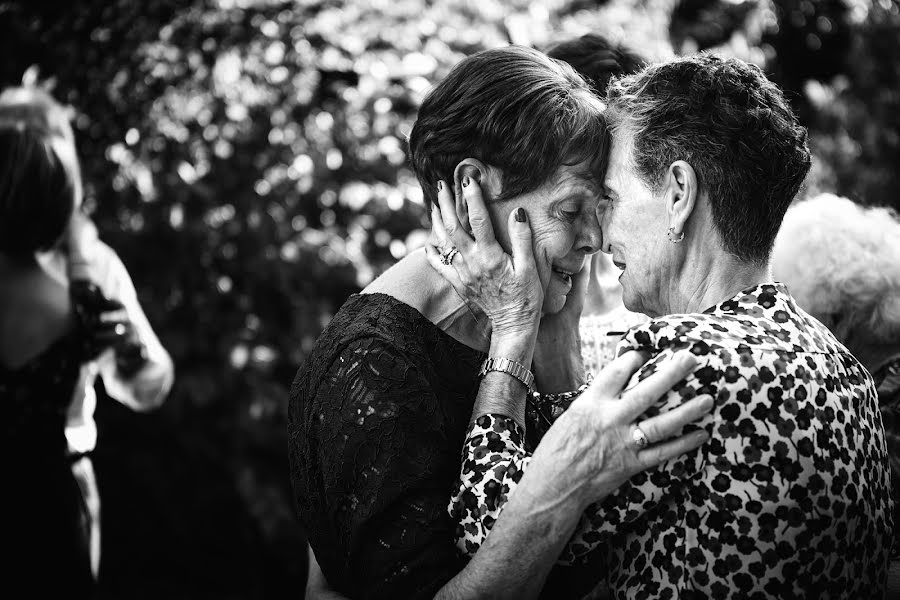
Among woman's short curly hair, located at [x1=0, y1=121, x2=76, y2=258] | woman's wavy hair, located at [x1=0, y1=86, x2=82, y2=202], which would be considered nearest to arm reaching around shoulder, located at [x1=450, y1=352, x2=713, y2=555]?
woman's short curly hair, located at [x1=0, y1=121, x2=76, y2=258]

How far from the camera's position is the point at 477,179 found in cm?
219

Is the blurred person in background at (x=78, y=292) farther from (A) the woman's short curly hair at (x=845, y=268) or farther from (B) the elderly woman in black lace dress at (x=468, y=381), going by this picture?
(A) the woman's short curly hair at (x=845, y=268)

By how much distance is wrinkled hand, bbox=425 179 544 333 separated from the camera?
2.14 metres

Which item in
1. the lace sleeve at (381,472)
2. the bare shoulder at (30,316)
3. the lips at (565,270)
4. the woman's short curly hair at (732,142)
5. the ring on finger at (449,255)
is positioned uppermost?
the woman's short curly hair at (732,142)

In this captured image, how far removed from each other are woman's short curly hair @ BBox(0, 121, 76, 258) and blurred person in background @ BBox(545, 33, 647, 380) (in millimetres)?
1869

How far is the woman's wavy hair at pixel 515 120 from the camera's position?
211 centimetres

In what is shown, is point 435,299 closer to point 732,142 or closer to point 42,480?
point 732,142

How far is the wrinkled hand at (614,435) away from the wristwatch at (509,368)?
0.32 m

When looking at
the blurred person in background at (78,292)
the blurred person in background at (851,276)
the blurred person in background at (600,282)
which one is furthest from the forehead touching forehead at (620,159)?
the blurred person in background at (78,292)

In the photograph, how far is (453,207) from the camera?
222 cm

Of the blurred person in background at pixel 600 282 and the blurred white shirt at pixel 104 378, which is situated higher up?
the blurred person in background at pixel 600 282

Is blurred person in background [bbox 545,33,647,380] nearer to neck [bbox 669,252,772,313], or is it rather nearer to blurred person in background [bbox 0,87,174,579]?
neck [bbox 669,252,772,313]

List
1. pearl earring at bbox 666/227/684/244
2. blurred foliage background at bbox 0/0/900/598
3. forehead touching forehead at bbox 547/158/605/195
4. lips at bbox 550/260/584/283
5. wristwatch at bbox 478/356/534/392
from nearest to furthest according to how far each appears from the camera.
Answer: pearl earring at bbox 666/227/684/244
wristwatch at bbox 478/356/534/392
forehead touching forehead at bbox 547/158/605/195
lips at bbox 550/260/584/283
blurred foliage background at bbox 0/0/900/598

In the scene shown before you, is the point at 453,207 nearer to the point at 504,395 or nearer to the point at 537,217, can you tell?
the point at 537,217
